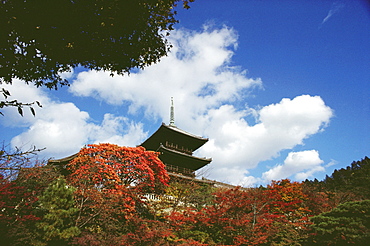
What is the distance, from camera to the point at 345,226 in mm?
8656

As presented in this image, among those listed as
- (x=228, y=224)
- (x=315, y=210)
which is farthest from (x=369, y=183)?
(x=228, y=224)

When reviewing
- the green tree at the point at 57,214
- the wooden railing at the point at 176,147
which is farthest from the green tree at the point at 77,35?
the wooden railing at the point at 176,147

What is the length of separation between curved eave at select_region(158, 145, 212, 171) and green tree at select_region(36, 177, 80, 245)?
464 inches

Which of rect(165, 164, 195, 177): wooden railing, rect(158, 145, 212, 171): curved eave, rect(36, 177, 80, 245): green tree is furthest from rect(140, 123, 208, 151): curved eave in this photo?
rect(36, 177, 80, 245): green tree

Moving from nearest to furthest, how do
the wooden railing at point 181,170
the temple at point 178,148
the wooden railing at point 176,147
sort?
the wooden railing at point 181,170 → the temple at point 178,148 → the wooden railing at point 176,147

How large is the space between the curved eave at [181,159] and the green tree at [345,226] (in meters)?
12.1

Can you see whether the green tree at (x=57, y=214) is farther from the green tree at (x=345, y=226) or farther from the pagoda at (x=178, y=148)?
the pagoda at (x=178, y=148)

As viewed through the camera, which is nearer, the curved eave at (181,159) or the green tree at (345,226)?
the green tree at (345,226)

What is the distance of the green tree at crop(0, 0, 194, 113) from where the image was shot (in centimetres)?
302

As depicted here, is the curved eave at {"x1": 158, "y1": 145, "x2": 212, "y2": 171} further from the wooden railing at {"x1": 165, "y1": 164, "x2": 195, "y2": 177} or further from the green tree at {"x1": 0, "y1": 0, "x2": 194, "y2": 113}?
the green tree at {"x1": 0, "y1": 0, "x2": 194, "y2": 113}

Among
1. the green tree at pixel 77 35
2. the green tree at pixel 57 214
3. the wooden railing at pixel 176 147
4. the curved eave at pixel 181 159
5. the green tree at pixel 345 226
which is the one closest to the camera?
the green tree at pixel 77 35

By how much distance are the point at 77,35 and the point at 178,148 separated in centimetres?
1876

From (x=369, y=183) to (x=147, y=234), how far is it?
21.7 metres

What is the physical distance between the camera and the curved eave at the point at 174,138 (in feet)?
68.5
